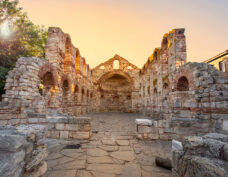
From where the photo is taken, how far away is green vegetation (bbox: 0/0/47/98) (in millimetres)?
9719

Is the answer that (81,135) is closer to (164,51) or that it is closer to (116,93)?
(164,51)

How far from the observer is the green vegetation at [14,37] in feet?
31.9

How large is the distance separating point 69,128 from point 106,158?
194 cm

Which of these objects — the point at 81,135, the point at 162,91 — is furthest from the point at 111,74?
the point at 81,135

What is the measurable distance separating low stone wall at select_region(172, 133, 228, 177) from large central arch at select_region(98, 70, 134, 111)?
16.8 metres

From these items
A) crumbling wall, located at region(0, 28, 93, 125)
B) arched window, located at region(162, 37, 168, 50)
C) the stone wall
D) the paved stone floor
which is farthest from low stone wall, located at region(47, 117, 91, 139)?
arched window, located at region(162, 37, 168, 50)

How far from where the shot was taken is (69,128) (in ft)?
13.2

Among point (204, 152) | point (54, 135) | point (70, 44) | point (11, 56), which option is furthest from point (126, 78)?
point (204, 152)

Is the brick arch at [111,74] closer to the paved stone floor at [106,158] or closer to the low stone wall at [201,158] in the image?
the paved stone floor at [106,158]

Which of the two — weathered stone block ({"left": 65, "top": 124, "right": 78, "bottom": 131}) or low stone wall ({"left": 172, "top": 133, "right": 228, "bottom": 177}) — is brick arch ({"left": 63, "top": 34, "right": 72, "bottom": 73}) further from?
low stone wall ({"left": 172, "top": 133, "right": 228, "bottom": 177})

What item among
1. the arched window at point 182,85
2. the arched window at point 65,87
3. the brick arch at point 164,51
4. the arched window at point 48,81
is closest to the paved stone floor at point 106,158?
the arched window at point 182,85

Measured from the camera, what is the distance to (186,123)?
4.14 metres

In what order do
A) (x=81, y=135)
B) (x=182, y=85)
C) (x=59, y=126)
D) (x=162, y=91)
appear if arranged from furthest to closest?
(x=162, y=91)
(x=182, y=85)
(x=59, y=126)
(x=81, y=135)

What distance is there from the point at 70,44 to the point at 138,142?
8945 mm
